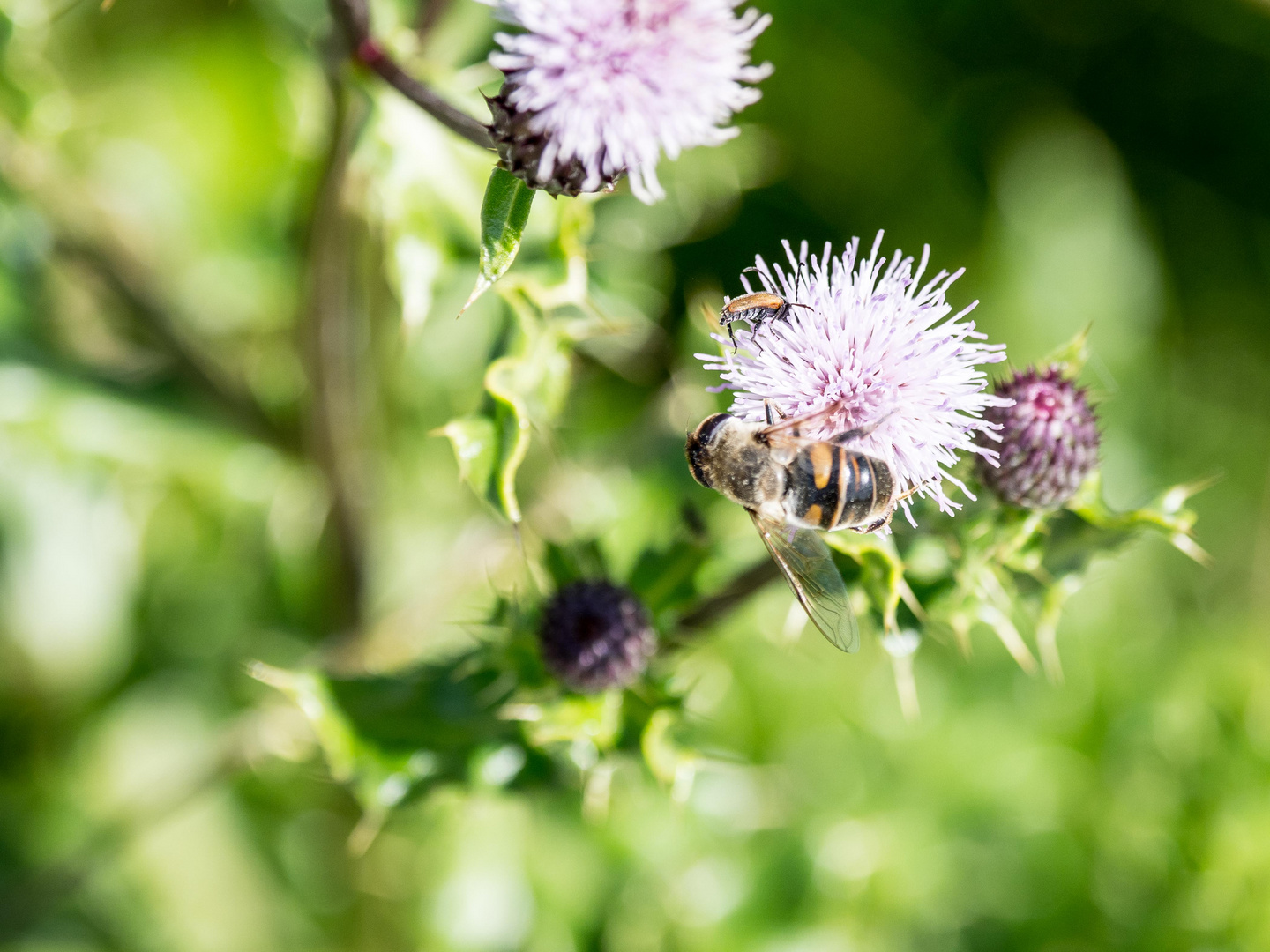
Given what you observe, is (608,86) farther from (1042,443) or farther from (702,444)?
(1042,443)

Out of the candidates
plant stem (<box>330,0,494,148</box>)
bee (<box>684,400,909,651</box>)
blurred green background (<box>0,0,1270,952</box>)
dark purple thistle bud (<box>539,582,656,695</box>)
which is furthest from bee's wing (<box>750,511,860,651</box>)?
plant stem (<box>330,0,494,148</box>)

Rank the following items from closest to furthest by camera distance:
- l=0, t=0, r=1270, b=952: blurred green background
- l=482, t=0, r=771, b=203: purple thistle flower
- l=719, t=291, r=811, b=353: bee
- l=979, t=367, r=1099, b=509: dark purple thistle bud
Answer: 1. l=482, t=0, r=771, b=203: purple thistle flower
2. l=719, t=291, r=811, b=353: bee
3. l=979, t=367, r=1099, b=509: dark purple thistle bud
4. l=0, t=0, r=1270, b=952: blurred green background

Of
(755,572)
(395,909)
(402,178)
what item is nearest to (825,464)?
(755,572)

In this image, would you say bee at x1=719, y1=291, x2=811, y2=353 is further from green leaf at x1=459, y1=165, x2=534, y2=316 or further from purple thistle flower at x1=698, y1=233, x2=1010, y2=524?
green leaf at x1=459, y1=165, x2=534, y2=316

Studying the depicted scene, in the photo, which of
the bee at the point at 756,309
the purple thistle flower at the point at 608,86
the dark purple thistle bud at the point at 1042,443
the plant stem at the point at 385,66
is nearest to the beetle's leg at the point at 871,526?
the dark purple thistle bud at the point at 1042,443

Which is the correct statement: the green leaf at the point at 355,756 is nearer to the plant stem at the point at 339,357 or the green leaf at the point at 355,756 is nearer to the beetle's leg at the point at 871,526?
the plant stem at the point at 339,357
